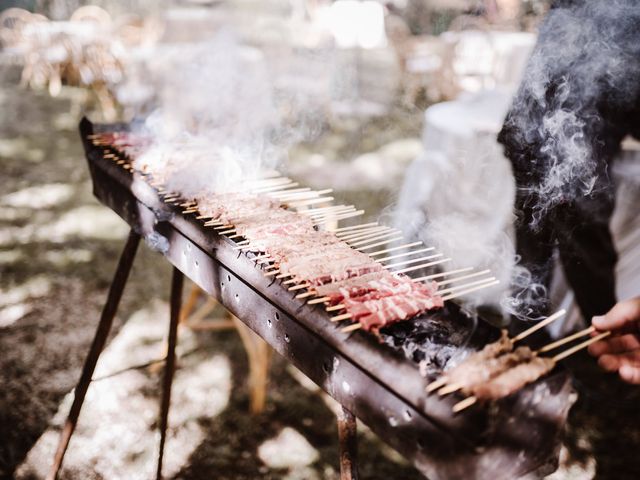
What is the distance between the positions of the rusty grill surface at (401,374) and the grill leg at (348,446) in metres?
0.13

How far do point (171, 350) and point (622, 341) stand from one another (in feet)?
9.07

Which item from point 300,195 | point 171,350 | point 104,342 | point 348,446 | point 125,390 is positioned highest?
point 300,195

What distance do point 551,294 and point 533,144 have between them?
183cm

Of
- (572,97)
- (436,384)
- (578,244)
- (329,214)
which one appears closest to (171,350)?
(329,214)

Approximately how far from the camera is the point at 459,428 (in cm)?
165

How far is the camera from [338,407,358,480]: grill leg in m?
2.23

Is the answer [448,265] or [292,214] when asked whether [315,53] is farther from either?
[292,214]

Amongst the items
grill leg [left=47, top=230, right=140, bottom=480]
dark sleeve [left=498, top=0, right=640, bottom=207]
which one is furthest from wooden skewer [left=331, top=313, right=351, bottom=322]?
dark sleeve [left=498, top=0, right=640, bottom=207]

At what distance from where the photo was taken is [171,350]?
11.9 ft

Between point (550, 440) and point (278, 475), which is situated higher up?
point (550, 440)

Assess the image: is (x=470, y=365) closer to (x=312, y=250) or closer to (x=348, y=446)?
(x=348, y=446)

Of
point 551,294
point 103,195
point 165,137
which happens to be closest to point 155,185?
point 103,195

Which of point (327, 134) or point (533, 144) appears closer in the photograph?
point (533, 144)

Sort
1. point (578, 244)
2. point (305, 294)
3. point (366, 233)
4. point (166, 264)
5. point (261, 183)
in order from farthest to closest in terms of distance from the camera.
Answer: point (166, 264), point (578, 244), point (261, 183), point (366, 233), point (305, 294)
